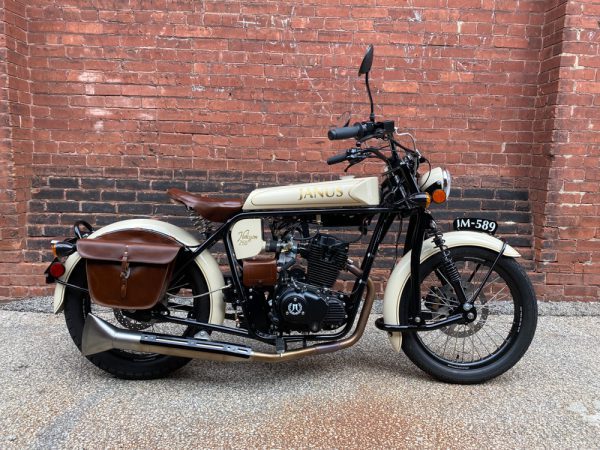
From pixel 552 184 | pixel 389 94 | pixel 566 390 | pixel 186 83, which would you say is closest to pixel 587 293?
pixel 552 184

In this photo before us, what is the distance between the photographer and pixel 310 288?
8.81 ft

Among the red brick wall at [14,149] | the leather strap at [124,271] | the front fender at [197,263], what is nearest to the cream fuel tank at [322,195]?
the front fender at [197,263]

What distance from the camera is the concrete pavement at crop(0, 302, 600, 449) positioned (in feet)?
7.55

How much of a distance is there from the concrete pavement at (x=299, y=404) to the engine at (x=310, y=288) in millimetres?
412

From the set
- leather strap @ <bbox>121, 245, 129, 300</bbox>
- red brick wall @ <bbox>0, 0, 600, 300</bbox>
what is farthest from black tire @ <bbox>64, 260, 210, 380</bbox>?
red brick wall @ <bbox>0, 0, 600, 300</bbox>

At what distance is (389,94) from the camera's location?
3936 millimetres

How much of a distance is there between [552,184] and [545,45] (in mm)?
1143

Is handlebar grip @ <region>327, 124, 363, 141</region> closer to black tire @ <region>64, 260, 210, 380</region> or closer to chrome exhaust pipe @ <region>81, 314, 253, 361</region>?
black tire @ <region>64, 260, 210, 380</region>

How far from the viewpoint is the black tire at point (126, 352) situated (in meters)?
2.76

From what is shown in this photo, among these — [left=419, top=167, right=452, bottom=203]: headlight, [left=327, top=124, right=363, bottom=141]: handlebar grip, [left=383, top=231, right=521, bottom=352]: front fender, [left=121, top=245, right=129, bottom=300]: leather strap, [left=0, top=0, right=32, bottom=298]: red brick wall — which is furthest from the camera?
[left=0, top=0, right=32, bottom=298]: red brick wall

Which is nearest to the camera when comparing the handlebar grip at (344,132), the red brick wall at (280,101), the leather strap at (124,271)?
the handlebar grip at (344,132)

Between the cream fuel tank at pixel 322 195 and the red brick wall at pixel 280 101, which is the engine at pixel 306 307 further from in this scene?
the red brick wall at pixel 280 101

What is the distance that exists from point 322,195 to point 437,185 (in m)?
0.67

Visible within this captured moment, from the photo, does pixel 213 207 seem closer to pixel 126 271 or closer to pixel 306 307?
pixel 126 271
